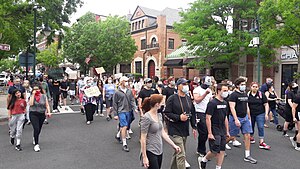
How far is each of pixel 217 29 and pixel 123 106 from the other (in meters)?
15.1

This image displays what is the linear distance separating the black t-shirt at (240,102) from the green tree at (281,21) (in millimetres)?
9465

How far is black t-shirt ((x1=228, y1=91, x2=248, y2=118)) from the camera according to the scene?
6.18 metres

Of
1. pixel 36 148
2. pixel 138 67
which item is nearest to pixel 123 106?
pixel 36 148

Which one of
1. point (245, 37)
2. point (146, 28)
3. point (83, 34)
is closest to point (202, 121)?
point (245, 37)

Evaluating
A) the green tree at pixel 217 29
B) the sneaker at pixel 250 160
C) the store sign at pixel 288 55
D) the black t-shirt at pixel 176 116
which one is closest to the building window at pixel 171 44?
the green tree at pixel 217 29

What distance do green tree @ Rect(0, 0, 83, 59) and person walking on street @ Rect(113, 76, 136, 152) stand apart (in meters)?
6.78

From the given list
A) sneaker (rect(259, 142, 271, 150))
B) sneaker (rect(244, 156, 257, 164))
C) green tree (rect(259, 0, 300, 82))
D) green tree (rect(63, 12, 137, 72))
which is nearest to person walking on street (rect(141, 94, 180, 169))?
sneaker (rect(244, 156, 257, 164))

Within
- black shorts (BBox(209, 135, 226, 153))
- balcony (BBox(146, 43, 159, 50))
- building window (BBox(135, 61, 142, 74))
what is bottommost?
black shorts (BBox(209, 135, 226, 153))

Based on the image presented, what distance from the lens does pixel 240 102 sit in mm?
6188

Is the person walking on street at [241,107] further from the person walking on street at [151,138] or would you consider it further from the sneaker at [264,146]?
the person walking on street at [151,138]

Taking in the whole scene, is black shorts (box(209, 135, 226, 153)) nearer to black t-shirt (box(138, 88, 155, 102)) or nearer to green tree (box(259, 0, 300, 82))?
black t-shirt (box(138, 88, 155, 102))

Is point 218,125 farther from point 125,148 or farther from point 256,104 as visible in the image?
point 125,148

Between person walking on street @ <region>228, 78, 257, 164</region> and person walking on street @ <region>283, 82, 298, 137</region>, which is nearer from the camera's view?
person walking on street @ <region>228, 78, 257, 164</region>

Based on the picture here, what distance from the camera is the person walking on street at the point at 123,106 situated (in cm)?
688
